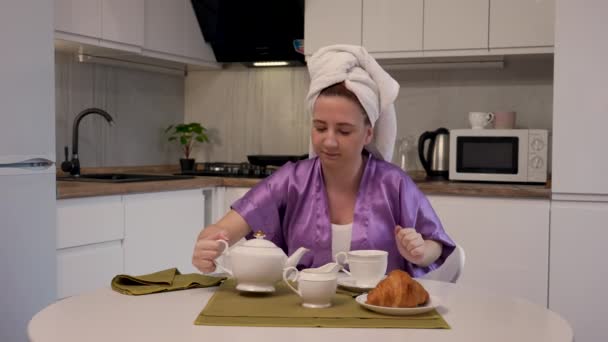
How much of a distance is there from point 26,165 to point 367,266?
56.9 inches

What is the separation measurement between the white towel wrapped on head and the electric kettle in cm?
178

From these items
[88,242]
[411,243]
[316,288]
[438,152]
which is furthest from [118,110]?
[316,288]

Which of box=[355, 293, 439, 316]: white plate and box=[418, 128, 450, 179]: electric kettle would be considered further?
box=[418, 128, 450, 179]: electric kettle

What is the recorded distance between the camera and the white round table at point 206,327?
1.20 metres

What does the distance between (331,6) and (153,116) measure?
1196 mm

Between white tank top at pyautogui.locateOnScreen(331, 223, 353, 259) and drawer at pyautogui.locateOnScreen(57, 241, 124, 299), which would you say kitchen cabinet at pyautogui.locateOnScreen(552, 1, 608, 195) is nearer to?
white tank top at pyautogui.locateOnScreen(331, 223, 353, 259)

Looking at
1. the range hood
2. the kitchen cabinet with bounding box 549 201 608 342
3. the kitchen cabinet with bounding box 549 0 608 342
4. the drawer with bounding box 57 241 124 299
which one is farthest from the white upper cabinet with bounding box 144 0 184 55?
the kitchen cabinet with bounding box 549 201 608 342

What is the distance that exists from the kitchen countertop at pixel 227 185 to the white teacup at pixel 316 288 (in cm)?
150

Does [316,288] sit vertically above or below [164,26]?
→ below

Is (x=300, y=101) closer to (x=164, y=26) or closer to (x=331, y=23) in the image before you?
(x=331, y=23)

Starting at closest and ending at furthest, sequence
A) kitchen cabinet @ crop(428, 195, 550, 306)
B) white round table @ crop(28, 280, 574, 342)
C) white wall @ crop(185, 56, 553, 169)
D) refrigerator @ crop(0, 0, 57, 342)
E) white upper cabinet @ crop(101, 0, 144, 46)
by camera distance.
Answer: white round table @ crop(28, 280, 574, 342) → refrigerator @ crop(0, 0, 57, 342) → kitchen cabinet @ crop(428, 195, 550, 306) → white upper cabinet @ crop(101, 0, 144, 46) → white wall @ crop(185, 56, 553, 169)

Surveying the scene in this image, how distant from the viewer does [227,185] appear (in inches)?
142

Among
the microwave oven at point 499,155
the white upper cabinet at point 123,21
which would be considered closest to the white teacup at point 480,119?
the microwave oven at point 499,155

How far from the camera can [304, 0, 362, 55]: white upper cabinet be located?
3.64 m
